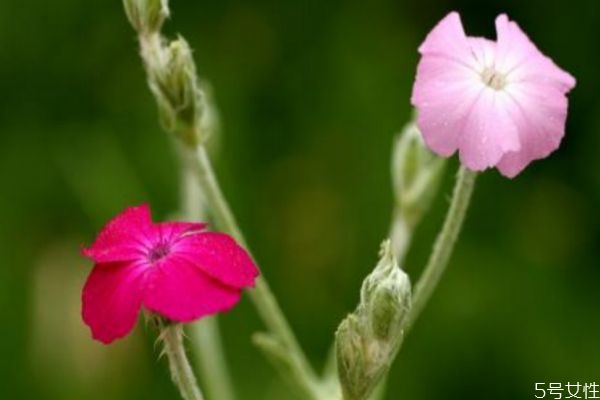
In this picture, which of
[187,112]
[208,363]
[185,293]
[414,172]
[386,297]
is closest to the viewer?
[185,293]

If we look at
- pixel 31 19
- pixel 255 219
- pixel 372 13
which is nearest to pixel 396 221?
pixel 255 219

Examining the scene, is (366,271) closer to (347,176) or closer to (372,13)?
(347,176)

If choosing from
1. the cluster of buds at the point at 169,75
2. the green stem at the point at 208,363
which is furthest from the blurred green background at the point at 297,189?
the cluster of buds at the point at 169,75

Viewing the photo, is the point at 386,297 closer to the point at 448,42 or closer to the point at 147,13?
the point at 448,42

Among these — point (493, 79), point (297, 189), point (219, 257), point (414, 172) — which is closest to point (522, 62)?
point (493, 79)

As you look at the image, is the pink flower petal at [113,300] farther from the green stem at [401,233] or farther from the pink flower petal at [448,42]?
the green stem at [401,233]

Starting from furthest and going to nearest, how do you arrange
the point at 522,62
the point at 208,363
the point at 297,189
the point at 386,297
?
the point at 297,189 → the point at 208,363 → the point at 522,62 → the point at 386,297
